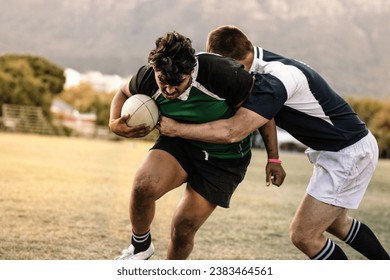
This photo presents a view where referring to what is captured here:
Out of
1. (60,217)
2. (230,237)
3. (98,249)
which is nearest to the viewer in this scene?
(98,249)

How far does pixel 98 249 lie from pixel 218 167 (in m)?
1.52

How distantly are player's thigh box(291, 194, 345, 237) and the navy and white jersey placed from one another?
373 millimetres

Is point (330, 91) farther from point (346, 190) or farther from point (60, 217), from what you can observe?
point (60, 217)

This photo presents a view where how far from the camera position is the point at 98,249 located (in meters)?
5.29

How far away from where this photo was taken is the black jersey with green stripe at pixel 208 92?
3.90 metres

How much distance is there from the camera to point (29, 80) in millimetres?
50844

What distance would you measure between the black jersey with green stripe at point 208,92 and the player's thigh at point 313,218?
2.02 ft

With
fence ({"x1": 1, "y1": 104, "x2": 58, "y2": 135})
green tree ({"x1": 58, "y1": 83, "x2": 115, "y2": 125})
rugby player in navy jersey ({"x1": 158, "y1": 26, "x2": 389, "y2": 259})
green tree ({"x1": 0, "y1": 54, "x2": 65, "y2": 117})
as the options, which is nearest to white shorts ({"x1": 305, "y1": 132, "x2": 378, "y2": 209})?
rugby player in navy jersey ({"x1": 158, "y1": 26, "x2": 389, "y2": 259})

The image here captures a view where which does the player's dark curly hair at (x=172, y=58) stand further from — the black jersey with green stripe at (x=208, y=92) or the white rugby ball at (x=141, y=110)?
the white rugby ball at (x=141, y=110)

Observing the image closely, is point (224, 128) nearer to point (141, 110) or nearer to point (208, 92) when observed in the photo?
point (208, 92)

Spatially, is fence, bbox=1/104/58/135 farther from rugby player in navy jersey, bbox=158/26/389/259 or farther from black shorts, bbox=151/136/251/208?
rugby player in navy jersey, bbox=158/26/389/259

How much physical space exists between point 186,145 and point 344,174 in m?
1.05

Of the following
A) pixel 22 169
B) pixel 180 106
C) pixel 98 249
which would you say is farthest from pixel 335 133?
pixel 22 169

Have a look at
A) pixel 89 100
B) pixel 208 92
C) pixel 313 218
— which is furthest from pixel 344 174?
pixel 89 100
